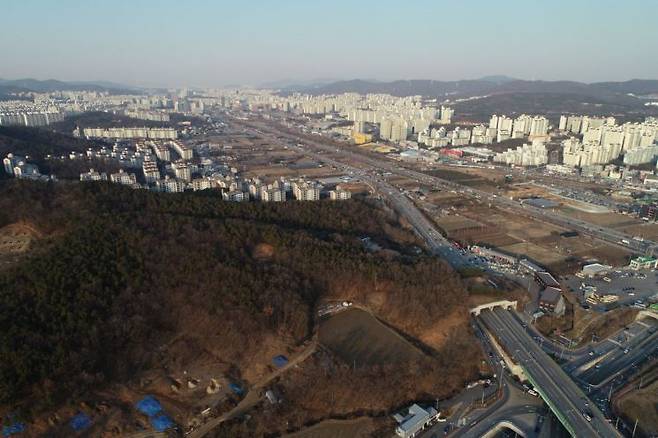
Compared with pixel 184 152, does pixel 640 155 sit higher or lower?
higher

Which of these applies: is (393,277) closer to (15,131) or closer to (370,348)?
(370,348)

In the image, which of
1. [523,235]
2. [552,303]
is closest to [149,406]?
[552,303]

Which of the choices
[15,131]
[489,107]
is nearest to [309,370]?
[15,131]

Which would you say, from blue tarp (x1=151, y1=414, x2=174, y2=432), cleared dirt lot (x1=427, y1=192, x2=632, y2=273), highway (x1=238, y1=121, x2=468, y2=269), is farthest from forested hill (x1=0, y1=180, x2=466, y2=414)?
cleared dirt lot (x1=427, y1=192, x2=632, y2=273)

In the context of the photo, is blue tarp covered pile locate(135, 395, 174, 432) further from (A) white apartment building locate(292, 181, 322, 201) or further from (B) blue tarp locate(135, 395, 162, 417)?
(A) white apartment building locate(292, 181, 322, 201)

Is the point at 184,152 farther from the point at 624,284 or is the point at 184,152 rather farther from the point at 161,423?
the point at 624,284

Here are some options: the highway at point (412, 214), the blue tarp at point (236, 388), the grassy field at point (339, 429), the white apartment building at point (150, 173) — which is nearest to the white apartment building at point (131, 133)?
the highway at point (412, 214)
